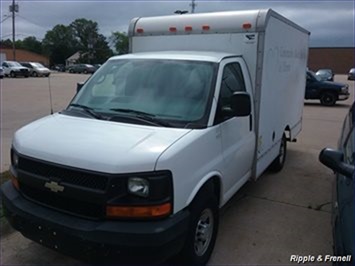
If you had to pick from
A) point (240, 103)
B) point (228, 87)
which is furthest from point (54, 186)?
point (228, 87)

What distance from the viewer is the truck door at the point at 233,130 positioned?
12.8 feet

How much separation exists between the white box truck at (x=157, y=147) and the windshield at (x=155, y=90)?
0.5 inches

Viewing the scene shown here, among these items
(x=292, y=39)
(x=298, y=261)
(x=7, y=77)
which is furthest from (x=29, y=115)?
(x=7, y=77)

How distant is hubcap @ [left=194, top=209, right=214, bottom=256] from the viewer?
3504 millimetres

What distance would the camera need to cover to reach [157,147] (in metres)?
3.00

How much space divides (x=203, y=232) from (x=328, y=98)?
668 inches

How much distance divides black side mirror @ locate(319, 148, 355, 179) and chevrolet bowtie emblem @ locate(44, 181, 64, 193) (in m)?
2.03

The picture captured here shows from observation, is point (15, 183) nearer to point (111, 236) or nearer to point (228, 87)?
point (111, 236)

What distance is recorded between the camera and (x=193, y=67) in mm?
4086

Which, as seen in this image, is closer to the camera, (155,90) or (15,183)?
(15,183)

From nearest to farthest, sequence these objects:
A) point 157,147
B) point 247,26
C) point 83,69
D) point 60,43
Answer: point 157,147, point 247,26, point 83,69, point 60,43

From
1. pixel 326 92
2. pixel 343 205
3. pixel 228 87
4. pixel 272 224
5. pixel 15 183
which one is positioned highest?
pixel 228 87

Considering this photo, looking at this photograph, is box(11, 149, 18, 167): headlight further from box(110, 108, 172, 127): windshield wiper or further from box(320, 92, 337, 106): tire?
box(320, 92, 337, 106): tire

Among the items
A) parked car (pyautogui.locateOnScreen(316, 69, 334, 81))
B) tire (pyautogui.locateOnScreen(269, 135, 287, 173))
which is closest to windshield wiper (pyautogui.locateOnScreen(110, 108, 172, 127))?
tire (pyautogui.locateOnScreen(269, 135, 287, 173))
